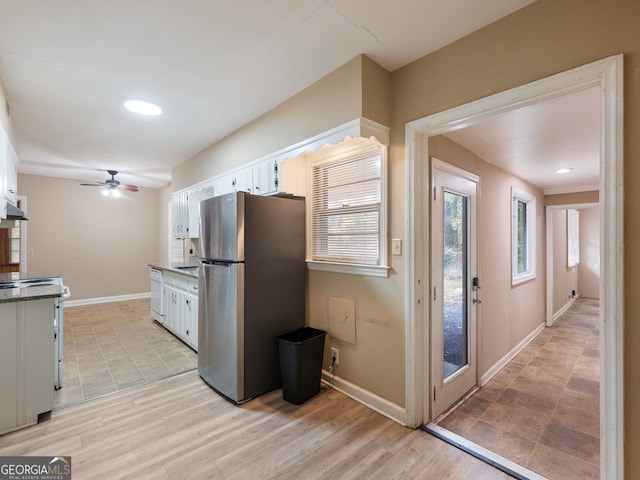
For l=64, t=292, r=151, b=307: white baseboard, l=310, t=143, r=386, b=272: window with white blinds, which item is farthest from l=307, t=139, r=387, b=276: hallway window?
l=64, t=292, r=151, b=307: white baseboard

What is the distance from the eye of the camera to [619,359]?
4.25 ft

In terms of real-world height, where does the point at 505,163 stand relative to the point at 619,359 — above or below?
above

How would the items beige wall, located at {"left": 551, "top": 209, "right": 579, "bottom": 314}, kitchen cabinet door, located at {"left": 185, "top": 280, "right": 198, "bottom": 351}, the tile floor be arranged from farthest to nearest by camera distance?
beige wall, located at {"left": 551, "top": 209, "right": 579, "bottom": 314}
kitchen cabinet door, located at {"left": 185, "top": 280, "right": 198, "bottom": 351}
the tile floor

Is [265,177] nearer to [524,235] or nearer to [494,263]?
[494,263]

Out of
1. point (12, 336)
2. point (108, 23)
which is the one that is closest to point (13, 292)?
point (12, 336)

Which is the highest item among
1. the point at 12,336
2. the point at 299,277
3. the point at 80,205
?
the point at 80,205

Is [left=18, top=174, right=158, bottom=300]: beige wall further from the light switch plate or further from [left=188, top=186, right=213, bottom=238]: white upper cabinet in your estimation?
the light switch plate

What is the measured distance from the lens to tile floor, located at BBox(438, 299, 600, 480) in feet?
6.38

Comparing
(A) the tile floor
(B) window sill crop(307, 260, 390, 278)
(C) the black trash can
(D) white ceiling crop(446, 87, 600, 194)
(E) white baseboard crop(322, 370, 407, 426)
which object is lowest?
(A) the tile floor

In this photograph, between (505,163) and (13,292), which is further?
(505,163)

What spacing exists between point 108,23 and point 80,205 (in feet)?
18.8

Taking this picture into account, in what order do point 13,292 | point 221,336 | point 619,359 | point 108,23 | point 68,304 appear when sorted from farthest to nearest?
point 68,304, point 221,336, point 13,292, point 108,23, point 619,359

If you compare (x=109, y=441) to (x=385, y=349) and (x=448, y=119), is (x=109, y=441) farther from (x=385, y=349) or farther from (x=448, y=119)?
(x=448, y=119)

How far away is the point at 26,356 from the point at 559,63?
375cm
